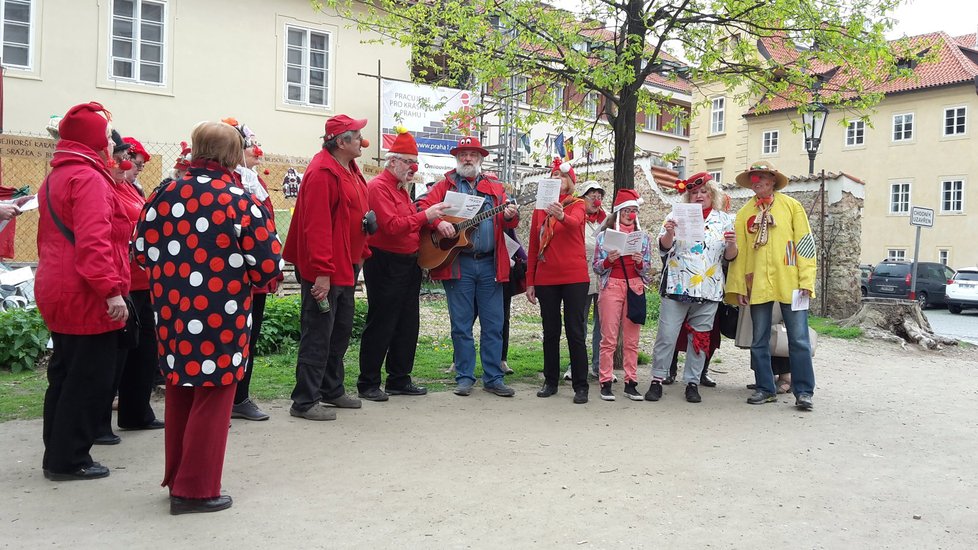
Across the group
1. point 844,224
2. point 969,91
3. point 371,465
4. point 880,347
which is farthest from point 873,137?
point 371,465

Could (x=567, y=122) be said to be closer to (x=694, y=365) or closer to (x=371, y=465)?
(x=694, y=365)

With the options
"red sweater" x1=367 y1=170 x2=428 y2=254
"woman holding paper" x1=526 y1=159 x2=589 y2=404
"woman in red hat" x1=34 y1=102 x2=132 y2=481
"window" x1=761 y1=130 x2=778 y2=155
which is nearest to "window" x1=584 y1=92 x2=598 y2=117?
"woman holding paper" x1=526 y1=159 x2=589 y2=404

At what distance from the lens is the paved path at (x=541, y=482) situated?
3.68 metres

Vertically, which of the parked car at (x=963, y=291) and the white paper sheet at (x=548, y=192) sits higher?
the white paper sheet at (x=548, y=192)

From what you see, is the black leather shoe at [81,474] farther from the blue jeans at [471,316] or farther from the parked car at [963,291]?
the parked car at [963,291]

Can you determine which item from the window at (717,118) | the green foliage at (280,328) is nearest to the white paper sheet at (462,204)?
the green foliage at (280,328)

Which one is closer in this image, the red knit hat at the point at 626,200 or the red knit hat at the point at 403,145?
the red knit hat at the point at 403,145

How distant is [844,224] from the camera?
55.1 ft

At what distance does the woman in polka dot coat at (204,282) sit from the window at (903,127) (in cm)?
3997

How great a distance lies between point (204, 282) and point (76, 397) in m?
1.15

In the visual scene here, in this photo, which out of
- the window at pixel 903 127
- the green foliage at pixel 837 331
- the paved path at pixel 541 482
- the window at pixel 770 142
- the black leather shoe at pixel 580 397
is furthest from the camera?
the window at pixel 770 142

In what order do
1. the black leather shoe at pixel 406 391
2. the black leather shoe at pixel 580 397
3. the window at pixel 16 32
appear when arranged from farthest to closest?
the window at pixel 16 32
the black leather shoe at pixel 406 391
the black leather shoe at pixel 580 397

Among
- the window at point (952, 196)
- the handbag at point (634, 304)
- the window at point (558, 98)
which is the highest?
the window at point (952, 196)

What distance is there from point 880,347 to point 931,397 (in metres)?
4.42
